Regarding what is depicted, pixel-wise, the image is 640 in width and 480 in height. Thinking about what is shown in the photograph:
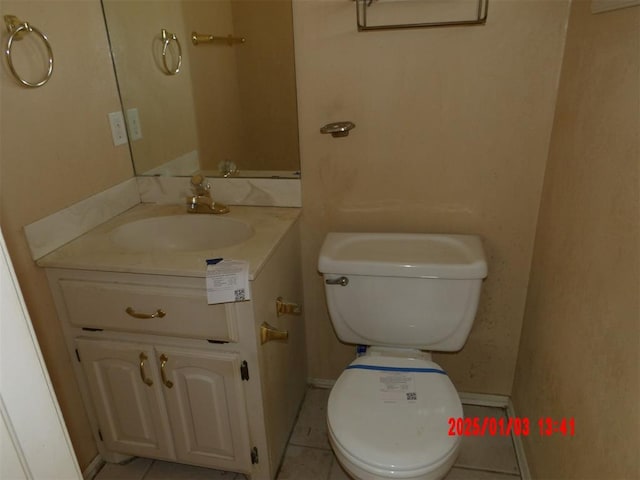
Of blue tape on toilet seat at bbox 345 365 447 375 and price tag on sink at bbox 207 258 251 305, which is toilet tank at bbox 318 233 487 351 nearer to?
blue tape on toilet seat at bbox 345 365 447 375

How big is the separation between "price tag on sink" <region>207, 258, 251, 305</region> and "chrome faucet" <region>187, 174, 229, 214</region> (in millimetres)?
461

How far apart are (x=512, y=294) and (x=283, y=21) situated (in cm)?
119

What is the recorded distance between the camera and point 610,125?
98 cm

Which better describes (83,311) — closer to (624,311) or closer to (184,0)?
(184,0)

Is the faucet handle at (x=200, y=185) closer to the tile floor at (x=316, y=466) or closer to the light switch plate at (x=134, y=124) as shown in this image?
the light switch plate at (x=134, y=124)

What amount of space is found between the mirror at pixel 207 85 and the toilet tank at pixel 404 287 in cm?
38

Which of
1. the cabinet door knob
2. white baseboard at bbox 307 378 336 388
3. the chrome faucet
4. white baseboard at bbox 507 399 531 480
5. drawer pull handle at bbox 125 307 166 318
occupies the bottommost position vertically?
white baseboard at bbox 507 399 531 480

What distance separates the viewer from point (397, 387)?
1282mm

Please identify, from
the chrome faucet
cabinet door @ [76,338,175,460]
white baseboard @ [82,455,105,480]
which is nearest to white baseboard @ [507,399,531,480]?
cabinet door @ [76,338,175,460]

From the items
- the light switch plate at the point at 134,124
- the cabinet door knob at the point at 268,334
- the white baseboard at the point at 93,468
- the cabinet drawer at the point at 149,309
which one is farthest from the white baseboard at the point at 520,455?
the light switch plate at the point at 134,124

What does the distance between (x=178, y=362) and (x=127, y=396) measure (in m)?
0.25

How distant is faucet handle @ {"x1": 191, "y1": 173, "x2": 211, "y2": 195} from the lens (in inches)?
61.9

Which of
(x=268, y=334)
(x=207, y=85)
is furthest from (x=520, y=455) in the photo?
(x=207, y=85)

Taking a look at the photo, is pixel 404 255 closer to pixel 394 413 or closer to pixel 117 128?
pixel 394 413
